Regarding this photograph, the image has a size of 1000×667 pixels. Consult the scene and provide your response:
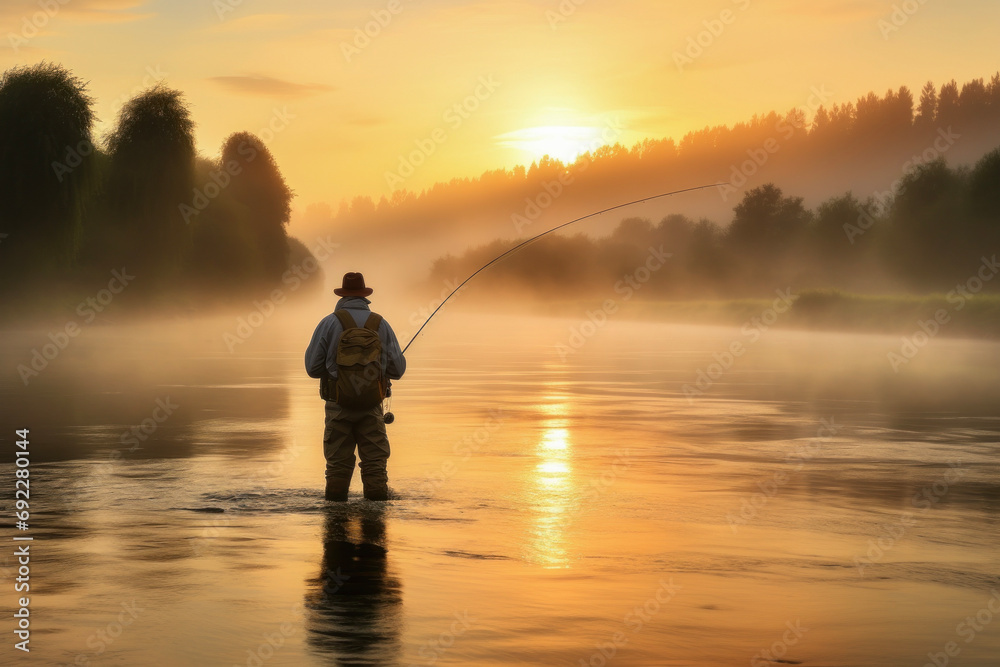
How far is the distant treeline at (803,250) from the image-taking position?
98875 millimetres

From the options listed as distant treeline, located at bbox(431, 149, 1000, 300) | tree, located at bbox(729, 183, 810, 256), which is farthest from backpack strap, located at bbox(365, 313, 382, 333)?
tree, located at bbox(729, 183, 810, 256)

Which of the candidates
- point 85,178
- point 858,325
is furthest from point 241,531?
point 858,325

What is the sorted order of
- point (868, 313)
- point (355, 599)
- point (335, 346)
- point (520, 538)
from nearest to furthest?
point (355, 599) → point (520, 538) → point (335, 346) → point (868, 313)

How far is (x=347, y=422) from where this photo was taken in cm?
1059

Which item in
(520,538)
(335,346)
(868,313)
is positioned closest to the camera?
(520,538)

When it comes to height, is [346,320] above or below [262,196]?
below

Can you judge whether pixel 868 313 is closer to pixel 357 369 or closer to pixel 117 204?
pixel 117 204

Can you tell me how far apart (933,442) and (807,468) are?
3.46m

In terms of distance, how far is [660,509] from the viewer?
10359 millimetres

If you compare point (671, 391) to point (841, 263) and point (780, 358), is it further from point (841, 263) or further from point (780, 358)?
point (841, 263)

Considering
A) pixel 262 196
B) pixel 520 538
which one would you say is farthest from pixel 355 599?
pixel 262 196

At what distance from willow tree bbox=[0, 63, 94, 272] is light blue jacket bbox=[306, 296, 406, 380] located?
39372 mm

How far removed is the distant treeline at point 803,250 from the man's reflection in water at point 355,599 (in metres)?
86.8

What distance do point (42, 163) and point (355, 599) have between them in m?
43.7
